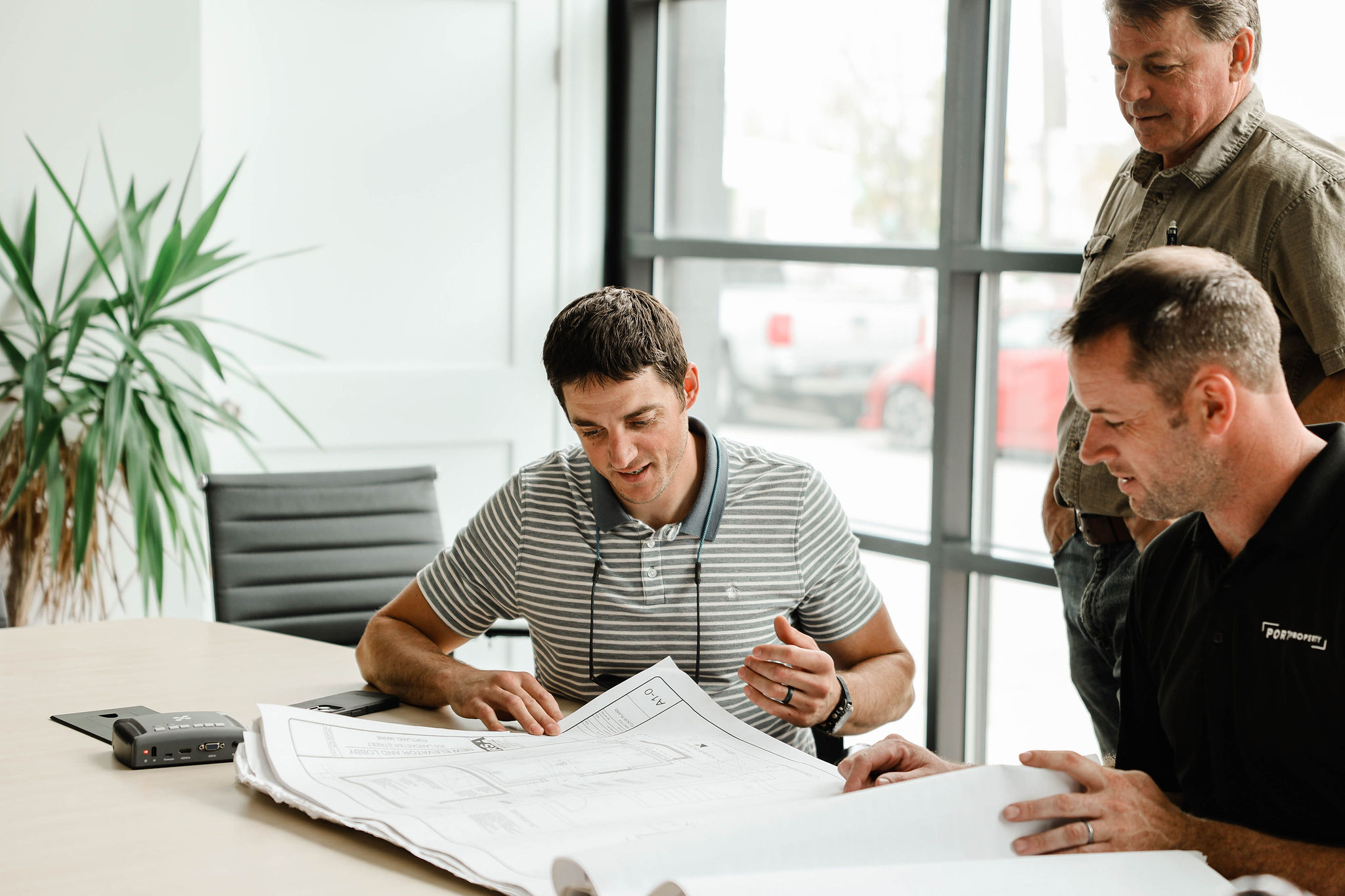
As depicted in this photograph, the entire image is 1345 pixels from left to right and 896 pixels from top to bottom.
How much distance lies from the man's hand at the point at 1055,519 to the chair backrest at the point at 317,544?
1277 mm

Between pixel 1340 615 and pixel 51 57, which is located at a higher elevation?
pixel 51 57

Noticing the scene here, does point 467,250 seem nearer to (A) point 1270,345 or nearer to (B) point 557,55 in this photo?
(B) point 557,55

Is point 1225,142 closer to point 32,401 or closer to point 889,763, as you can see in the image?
point 889,763

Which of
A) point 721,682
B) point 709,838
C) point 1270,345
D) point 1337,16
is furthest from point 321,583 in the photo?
point 1337,16

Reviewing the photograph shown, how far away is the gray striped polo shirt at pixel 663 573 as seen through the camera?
6.48ft

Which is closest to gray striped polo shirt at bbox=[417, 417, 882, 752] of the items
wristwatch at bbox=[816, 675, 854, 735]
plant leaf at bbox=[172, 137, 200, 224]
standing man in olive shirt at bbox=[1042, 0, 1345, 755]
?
wristwatch at bbox=[816, 675, 854, 735]

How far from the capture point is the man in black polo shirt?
1305 millimetres

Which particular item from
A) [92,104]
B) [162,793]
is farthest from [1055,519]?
[92,104]

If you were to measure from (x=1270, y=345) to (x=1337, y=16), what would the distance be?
166 centimetres

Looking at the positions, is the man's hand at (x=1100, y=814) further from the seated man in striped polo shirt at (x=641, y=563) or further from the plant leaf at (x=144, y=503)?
the plant leaf at (x=144, y=503)

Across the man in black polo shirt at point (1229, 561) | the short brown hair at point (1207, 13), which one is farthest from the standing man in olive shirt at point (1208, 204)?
the man in black polo shirt at point (1229, 561)

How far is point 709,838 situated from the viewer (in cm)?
118

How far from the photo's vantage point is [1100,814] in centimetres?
129

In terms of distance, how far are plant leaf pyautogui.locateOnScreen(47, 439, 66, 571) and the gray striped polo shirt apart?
4.28ft
